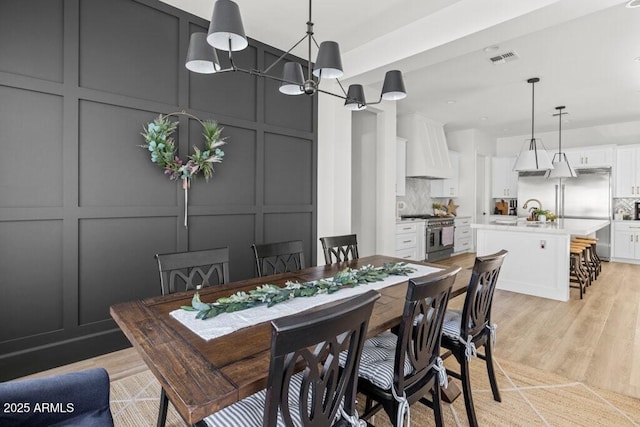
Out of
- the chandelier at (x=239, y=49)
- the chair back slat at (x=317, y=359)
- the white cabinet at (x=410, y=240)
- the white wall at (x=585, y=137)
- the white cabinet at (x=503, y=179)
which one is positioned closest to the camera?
the chair back slat at (x=317, y=359)

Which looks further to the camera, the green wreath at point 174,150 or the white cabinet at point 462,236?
the white cabinet at point 462,236

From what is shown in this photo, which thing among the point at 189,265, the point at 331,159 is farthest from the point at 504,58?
the point at 189,265

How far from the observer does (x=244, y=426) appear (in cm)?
111

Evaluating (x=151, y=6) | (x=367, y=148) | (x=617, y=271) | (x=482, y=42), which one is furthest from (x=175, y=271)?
(x=617, y=271)

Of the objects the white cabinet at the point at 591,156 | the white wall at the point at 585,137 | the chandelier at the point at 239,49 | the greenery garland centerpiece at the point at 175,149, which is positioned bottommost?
the greenery garland centerpiece at the point at 175,149

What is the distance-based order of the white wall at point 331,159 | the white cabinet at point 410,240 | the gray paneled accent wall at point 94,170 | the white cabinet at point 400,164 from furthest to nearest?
the white cabinet at point 400,164 < the white cabinet at point 410,240 < the white wall at point 331,159 < the gray paneled accent wall at point 94,170

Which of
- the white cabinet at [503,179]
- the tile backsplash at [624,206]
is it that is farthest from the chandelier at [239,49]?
the tile backsplash at [624,206]

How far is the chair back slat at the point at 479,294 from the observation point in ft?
5.49

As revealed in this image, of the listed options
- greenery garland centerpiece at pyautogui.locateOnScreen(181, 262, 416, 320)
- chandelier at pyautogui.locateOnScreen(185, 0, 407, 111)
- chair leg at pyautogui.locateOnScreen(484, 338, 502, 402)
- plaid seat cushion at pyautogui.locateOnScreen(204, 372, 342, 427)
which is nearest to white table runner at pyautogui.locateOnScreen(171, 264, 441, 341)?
greenery garland centerpiece at pyautogui.locateOnScreen(181, 262, 416, 320)

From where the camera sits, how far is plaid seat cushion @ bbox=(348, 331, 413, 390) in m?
1.41

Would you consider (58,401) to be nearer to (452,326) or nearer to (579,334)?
(452,326)

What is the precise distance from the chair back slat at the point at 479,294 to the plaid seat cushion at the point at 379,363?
410mm

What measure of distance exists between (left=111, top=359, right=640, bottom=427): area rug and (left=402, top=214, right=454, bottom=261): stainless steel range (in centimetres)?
386

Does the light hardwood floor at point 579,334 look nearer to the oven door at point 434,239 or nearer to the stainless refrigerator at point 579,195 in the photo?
the oven door at point 434,239
